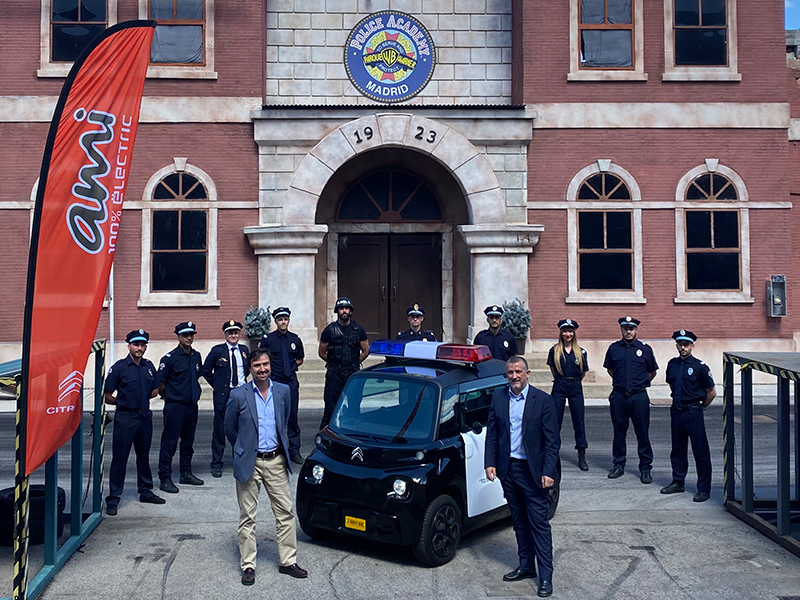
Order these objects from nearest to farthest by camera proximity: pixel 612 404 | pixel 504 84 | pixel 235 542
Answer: pixel 235 542 → pixel 612 404 → pixel 504 84

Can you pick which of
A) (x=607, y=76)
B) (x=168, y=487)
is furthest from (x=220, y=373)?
(x=607, y=76)

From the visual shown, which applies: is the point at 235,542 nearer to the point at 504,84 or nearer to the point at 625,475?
the point at 625,475

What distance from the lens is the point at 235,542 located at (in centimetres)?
789

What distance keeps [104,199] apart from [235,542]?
140 inches

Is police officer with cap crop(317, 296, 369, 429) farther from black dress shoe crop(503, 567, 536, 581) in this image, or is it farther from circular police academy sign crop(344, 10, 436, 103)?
circular police academy sign crop(344, 10, 436, 103)

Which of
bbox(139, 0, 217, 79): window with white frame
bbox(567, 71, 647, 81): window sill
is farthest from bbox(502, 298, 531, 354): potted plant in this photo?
bbox(139, 0, 217, 79): window with white frame

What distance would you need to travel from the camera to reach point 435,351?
821 cm

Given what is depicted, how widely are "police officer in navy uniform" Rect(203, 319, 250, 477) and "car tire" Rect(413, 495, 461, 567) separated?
167 inches

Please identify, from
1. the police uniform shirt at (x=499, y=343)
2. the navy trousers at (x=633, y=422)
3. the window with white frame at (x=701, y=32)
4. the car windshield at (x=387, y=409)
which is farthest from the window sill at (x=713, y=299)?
the car windshield at (x=387, y=409)

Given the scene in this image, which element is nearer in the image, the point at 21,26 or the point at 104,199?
the point at 104,199

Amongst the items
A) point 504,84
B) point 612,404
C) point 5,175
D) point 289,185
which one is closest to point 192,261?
point 289,185

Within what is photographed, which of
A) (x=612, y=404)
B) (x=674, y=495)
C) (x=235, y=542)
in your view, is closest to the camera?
(x=235, y=542)

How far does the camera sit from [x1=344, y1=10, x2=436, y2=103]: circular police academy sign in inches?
780

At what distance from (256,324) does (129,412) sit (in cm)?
859
